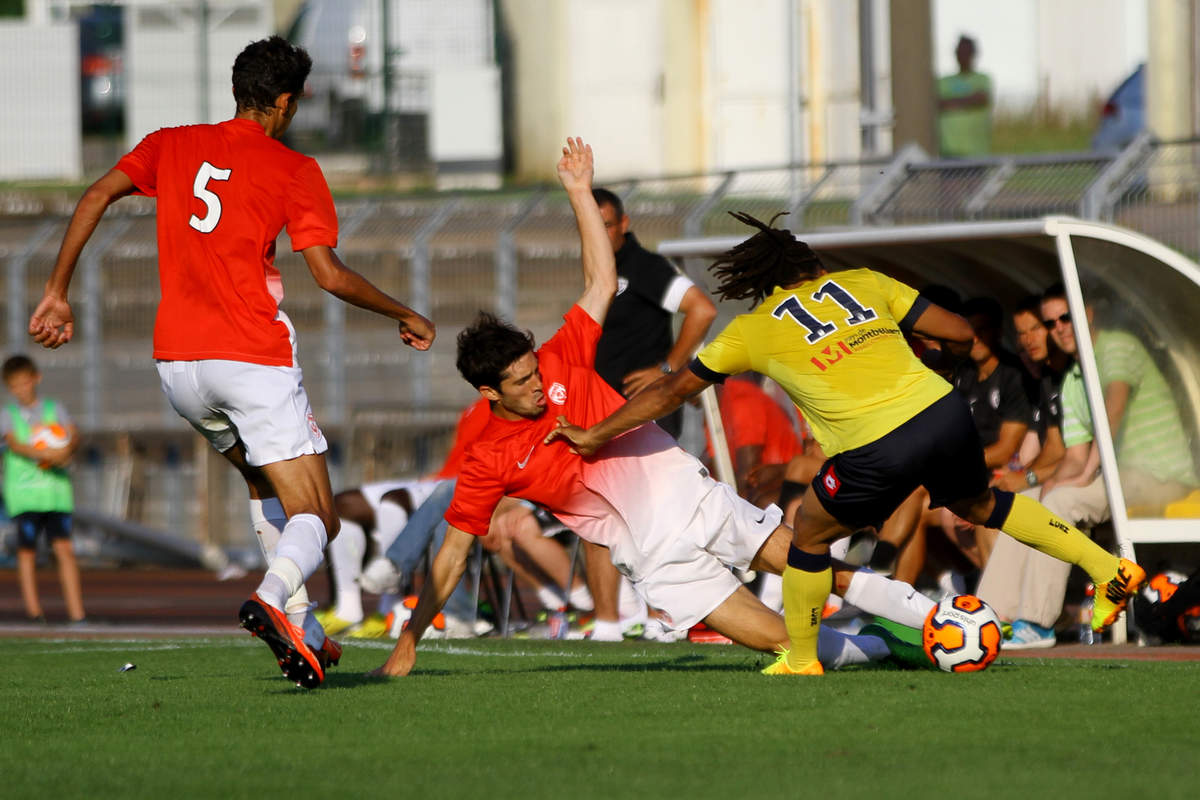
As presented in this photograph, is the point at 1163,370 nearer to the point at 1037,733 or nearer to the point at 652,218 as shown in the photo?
the point at 1037,733

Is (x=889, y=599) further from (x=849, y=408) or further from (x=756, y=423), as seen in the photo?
(x=756, y=423)

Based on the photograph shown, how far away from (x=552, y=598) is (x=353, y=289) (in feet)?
16.0

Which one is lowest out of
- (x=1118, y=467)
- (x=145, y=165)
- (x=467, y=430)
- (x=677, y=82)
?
(x=1118, y=467)

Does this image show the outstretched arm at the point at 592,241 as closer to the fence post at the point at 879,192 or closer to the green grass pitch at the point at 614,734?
the green grass pitch at the point at 614,734

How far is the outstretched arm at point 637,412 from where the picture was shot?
7.26m

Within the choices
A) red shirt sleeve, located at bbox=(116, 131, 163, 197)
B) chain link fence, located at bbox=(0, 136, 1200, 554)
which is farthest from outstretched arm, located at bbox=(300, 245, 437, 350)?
chain link fence, located at bbox=(0, 136, 1200, 554)

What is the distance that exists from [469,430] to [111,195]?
14.0ft

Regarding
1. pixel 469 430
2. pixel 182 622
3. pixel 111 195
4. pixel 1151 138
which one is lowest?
pixel 182 622

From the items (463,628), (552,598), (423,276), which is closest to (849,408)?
(552,598)

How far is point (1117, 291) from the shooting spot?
9.94 m

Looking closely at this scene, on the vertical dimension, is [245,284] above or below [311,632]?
above

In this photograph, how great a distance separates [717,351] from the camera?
7.16 metres

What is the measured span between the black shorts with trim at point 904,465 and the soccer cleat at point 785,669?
0.67 m

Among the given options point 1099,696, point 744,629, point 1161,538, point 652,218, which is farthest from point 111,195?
point 652,218
